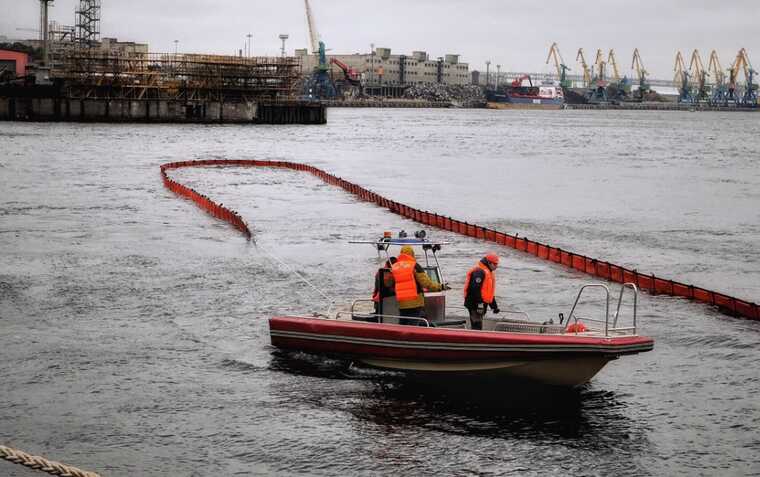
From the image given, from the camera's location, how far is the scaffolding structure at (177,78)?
163750 millimetres

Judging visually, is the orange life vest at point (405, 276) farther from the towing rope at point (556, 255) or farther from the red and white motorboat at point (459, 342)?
the towing rope at point (556, 255)

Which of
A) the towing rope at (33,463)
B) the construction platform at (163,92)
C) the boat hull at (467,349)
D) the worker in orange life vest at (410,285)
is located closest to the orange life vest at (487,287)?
the boat hull at (467,349)

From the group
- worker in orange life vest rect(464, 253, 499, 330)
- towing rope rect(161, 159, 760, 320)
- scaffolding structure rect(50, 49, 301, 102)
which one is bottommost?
towing rope rect(161, 159, 760, 320)

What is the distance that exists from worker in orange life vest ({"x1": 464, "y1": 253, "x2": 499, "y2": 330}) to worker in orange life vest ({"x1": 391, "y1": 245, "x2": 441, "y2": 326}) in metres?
0.73

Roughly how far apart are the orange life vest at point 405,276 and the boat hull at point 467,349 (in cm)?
74

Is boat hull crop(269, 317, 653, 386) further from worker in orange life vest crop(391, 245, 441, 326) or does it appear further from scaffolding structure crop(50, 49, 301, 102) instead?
scaffolding structure crop(50, 49, 301, 102)

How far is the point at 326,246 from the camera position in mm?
41656

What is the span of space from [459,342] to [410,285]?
5.07ft

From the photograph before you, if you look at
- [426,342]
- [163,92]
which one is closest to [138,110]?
[163,92]

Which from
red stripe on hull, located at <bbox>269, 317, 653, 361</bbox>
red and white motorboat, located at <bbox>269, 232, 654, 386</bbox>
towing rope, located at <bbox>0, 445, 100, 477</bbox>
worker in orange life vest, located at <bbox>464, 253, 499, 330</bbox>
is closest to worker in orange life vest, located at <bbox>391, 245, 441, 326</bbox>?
red and white motorboat, located at <bbox>269, 232, 654, 386</bbox>

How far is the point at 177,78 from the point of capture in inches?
6988

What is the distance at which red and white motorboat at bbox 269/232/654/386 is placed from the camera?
19.5 m

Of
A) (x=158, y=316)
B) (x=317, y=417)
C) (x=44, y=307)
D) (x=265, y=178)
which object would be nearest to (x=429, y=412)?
(x=317, y=417)

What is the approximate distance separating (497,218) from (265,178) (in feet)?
80.1
